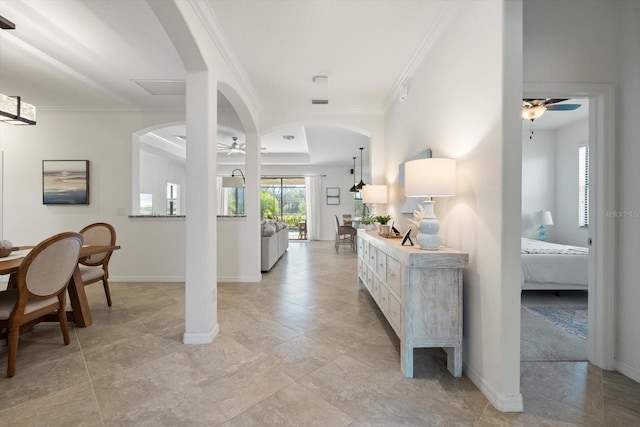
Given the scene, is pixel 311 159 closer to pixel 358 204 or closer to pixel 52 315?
pixel 358 204

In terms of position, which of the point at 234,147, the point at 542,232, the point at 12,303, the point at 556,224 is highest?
the point at 234,147

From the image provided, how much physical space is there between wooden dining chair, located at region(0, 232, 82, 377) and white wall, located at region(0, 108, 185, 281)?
2168 mm

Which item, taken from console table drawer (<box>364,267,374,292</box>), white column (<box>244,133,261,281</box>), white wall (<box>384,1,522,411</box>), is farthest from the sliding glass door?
white wall (<box>384,1,522,411</box>)

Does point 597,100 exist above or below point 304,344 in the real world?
above

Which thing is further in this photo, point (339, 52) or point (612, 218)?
point (339, 52)

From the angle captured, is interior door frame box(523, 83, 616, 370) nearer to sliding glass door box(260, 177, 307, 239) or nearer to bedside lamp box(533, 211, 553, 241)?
bedside lamp box(533, 211, 553, 241)

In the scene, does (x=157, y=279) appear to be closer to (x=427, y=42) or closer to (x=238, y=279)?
(x=238, y=279)

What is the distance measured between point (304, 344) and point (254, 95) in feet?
10.7

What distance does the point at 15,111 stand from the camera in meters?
2.79

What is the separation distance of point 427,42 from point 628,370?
2937 millimetres

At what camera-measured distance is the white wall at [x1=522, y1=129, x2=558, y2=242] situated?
5.84m

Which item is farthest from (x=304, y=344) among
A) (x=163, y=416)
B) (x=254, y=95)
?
(x=254, y=95)

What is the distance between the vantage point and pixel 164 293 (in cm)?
383

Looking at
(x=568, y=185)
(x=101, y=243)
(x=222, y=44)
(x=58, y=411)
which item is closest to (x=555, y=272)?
(x=568, y=185)
